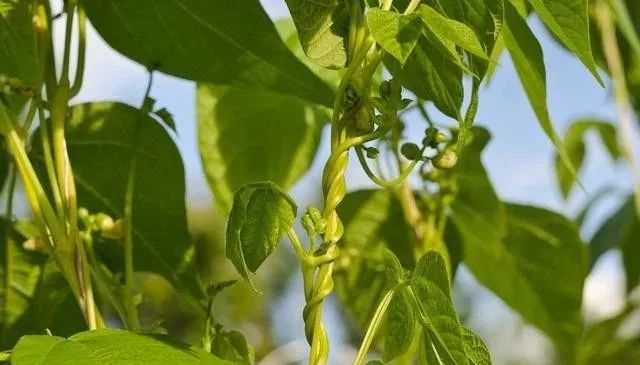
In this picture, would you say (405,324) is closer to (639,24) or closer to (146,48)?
(146,48)

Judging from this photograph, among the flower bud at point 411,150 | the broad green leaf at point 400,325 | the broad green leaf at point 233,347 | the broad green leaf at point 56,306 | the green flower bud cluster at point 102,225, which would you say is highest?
the flower bud at point 411,150

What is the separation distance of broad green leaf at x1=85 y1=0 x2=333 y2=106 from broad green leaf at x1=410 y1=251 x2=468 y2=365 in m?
0.16

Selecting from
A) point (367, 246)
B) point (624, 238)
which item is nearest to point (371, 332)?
point (367, 246)

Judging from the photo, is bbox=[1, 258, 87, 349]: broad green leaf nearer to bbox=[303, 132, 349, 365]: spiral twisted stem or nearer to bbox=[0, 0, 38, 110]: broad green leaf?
bbox=[0, 0, 38, 110]: broad green leaf

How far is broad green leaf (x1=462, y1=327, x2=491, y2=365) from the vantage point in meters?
0.43

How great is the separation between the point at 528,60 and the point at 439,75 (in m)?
0.06

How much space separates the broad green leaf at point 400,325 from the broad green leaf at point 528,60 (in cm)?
11

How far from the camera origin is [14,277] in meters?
0.66

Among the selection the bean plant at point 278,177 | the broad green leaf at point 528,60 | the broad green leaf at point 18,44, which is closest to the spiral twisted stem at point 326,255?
the bean plant at point 278,177

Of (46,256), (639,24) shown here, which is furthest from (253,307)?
(46,256)

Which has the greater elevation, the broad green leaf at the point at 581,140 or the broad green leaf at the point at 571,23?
the broad green leaf at the point at 571,23

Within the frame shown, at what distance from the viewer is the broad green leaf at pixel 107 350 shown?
0.41 m

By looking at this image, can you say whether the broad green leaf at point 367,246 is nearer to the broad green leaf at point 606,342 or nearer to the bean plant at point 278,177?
the bean plant at point 278,177

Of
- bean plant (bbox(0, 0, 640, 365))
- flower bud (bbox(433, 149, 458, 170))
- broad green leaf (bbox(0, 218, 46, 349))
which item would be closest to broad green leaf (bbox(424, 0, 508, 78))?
bean plant (bbox(0, 0, 640, 365))
